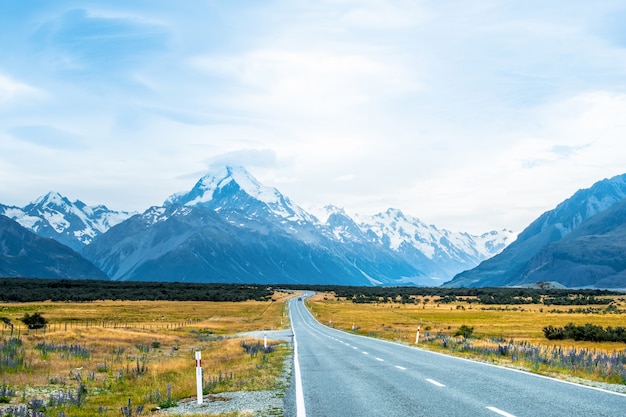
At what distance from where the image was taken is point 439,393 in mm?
14891

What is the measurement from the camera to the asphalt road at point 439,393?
12.4m

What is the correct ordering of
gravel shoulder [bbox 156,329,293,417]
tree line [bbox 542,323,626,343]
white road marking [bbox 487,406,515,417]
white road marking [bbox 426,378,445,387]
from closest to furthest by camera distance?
white road marking [bbox 487,406,515,417], gravel shoulder [bbox 156,329,293,417], white road marking [bbox 426,378,445,387], tree line [bbox 542,323,626,343]

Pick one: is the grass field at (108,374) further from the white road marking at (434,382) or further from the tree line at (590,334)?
the tree line at (590,334)

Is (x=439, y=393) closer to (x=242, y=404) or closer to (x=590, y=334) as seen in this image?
(x=242, y=404)

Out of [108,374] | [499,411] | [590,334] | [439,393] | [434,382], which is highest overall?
[499,411]

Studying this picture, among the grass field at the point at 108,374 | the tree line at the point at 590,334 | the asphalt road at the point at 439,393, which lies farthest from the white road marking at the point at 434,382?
the tree line at the point at 590,334

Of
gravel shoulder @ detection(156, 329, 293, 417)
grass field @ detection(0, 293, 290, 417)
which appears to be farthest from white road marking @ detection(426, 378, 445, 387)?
grass field @ detection(0, 293, 290, 417)

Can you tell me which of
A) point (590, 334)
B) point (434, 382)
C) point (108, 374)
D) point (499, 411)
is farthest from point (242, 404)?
point (590, 334)

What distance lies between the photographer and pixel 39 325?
60.1 m

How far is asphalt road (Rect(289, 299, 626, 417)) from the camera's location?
1245 cm

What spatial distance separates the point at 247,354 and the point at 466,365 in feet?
46.3

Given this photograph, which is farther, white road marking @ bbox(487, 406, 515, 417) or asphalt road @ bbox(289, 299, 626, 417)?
asphalt road @ bbox(289, 299, 626, 417)

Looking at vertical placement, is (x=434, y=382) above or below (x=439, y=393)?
below

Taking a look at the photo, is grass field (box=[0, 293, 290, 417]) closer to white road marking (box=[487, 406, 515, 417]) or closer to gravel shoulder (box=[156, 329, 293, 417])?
gravel shoulder (box=[156, 329, 293, 417])
